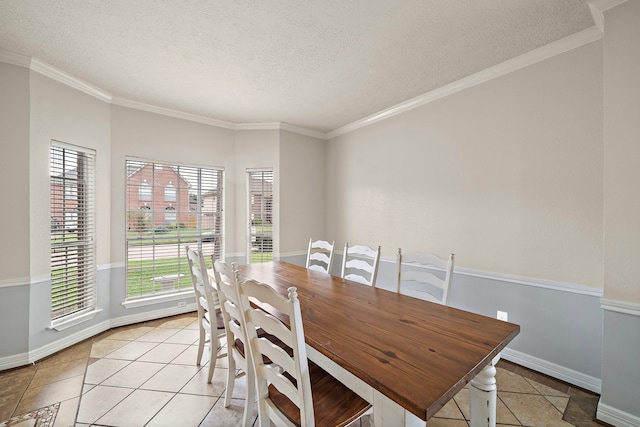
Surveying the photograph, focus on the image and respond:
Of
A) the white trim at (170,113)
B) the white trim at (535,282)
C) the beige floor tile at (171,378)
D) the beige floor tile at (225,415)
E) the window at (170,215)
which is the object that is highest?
the white trim at (170,113)

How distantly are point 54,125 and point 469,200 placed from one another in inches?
164

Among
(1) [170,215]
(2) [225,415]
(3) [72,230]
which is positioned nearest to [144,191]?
(1) [170,215]

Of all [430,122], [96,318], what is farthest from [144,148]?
[430,122]

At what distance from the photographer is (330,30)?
2.05 meters

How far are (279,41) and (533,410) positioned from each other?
10.7 ft

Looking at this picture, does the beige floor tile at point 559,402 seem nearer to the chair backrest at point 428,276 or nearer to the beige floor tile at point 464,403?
the beige floor tile at point 464,403

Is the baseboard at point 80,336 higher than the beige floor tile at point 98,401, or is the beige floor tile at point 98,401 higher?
the baseboard at point 80,336

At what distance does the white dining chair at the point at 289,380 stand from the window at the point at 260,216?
2.88 metres

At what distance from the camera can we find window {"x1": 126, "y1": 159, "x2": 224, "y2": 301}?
3.41 m

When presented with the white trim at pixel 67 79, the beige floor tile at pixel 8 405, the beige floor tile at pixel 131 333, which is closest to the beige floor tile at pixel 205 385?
the beige floor tile at pixel 8 405

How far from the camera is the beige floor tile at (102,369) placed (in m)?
2.20

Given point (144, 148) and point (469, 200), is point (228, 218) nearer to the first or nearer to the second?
point (144, 148)

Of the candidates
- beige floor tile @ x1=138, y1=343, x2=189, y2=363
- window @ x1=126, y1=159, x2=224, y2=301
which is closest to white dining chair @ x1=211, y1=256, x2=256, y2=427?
beige floor tile @ x1=138, y1=343, x2=189, y2=363

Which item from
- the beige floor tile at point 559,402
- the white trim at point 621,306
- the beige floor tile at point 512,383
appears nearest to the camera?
the white trim at point 621,306
